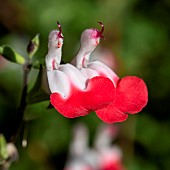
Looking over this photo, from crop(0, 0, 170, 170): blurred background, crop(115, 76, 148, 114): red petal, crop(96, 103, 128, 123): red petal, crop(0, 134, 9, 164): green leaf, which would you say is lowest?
crop(0, 0, 170, 170): blurred background

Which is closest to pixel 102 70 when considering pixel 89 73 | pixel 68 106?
pixel 89 73

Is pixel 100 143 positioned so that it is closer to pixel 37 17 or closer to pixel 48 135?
pixel 48 135

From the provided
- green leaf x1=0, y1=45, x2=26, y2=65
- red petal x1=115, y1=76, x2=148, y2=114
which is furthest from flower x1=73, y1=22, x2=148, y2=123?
green leaf x1=0, y1=45, x2=26, y2=65

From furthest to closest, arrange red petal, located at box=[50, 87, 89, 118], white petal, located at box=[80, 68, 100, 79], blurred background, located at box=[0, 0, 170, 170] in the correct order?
blurred background, located at box=[0, 0, 170, 170], white petal, located at box=[80, 68, 100, 79], red petal, located at box=[50, 87, 89, 118]

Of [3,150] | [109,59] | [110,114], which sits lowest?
[109,59]

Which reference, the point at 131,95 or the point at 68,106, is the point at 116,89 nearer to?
the point at 131,95

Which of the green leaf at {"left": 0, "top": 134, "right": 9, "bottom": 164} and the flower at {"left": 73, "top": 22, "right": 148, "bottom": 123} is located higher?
the flower at {"left": 73, "top": 22, "right": 148, "bottom": 123}

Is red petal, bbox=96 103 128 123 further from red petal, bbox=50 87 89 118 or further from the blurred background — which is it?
the blurred background

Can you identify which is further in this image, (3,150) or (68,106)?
(3,150)
